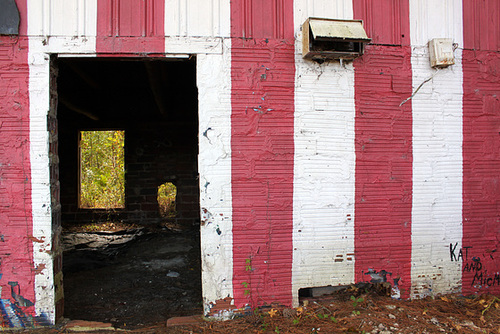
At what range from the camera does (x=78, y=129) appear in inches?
310

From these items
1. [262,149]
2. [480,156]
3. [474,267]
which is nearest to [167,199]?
[262,149]

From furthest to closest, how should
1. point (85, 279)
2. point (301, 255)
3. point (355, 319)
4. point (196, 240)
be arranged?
point (196, 240) < point (85, 279) < point (301, 255) < point (355, 319)

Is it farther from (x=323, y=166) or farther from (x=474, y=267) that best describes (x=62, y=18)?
(x=474, y=267)

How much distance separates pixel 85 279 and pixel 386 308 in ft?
12.0

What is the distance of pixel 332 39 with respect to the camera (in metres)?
2.70

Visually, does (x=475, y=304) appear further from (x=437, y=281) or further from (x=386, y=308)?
(x=386, y=308)

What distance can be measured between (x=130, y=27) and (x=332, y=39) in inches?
69.1

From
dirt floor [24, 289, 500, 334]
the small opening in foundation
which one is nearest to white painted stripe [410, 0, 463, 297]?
dirt floor [24, 289, 500, 334]

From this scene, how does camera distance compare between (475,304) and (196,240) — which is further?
(196,240)

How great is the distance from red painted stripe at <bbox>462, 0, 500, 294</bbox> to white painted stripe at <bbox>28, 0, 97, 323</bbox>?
141 inches

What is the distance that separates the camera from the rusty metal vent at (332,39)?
2711mm

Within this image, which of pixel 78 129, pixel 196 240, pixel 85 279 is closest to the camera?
pixel 85 279

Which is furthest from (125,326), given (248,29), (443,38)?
(443,38)

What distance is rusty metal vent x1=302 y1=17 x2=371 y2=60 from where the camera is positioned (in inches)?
107
